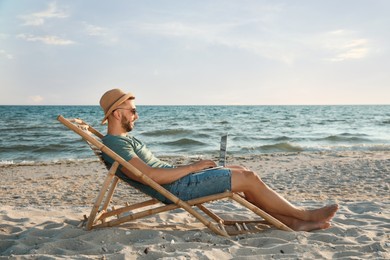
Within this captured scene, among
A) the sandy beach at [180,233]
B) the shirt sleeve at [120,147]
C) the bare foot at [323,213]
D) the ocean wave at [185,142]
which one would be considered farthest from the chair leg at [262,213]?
the ocean wave at [185,142]

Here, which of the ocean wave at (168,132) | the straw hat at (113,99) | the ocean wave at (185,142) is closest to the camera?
the straw hat at (113,99)

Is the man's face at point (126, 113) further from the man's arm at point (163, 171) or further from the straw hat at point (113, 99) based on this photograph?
the man's arm at point (163, 171)

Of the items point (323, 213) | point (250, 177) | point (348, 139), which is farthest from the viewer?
point (348, 139)

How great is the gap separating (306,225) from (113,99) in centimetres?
205

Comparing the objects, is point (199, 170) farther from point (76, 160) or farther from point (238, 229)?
point (76, 160)

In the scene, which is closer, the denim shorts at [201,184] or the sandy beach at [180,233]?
the sandy beach at [180,233]

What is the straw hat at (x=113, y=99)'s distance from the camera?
3758 mm

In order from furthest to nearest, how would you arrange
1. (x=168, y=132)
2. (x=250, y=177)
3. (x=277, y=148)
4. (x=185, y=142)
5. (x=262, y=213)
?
(x=168, y=132)
(x=185, y=142)
(x=277, y=148)
(x=250, y=177)
(x=262, y=213)

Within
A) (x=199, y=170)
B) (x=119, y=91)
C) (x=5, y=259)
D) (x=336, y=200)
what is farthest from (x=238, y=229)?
(x=336, y=200)

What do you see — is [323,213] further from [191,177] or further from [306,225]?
[191,177]

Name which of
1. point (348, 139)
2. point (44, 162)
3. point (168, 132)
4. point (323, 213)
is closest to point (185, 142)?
point (168, 132)

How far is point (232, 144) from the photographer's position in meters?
16.1

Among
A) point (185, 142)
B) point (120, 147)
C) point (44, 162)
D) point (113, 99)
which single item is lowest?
point (44, 162)

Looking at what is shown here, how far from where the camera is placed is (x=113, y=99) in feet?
12.5
